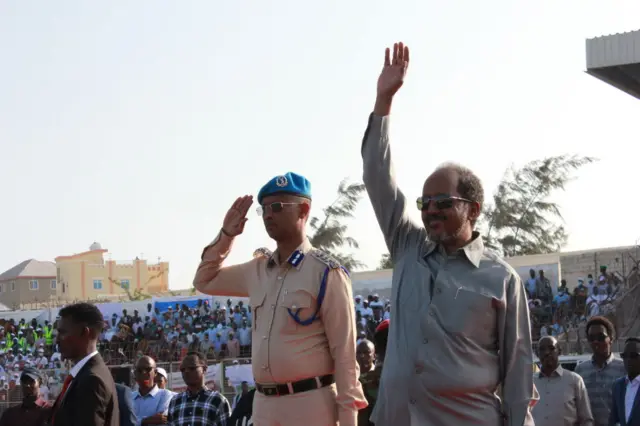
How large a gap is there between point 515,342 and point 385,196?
0.80m

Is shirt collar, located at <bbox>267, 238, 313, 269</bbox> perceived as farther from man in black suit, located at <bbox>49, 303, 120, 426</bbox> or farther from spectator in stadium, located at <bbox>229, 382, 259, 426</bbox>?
spectator in stadium, located at <bbox>229, 382, 259, 426</bbox>

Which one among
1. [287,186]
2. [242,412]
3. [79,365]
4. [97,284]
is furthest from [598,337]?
[97,284]

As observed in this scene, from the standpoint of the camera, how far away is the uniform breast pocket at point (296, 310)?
5.23 metres

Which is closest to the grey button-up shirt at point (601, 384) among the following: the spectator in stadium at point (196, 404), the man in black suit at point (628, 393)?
the man in black suit at point (628, 393)

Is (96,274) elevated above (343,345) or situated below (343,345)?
above

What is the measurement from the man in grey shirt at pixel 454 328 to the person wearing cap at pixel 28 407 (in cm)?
556

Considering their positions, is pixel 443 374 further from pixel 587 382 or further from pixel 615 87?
pixel 615 87

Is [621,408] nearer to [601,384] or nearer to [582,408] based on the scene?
[582,408]

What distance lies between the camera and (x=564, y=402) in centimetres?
862

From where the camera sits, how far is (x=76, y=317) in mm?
5504

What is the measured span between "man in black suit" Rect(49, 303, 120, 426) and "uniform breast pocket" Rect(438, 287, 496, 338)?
6.16 feet

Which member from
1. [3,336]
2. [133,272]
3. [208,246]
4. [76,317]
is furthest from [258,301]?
[133,272]

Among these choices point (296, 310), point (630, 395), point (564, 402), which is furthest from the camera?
point (564, 402)

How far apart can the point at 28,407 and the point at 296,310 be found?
17.3 feet
